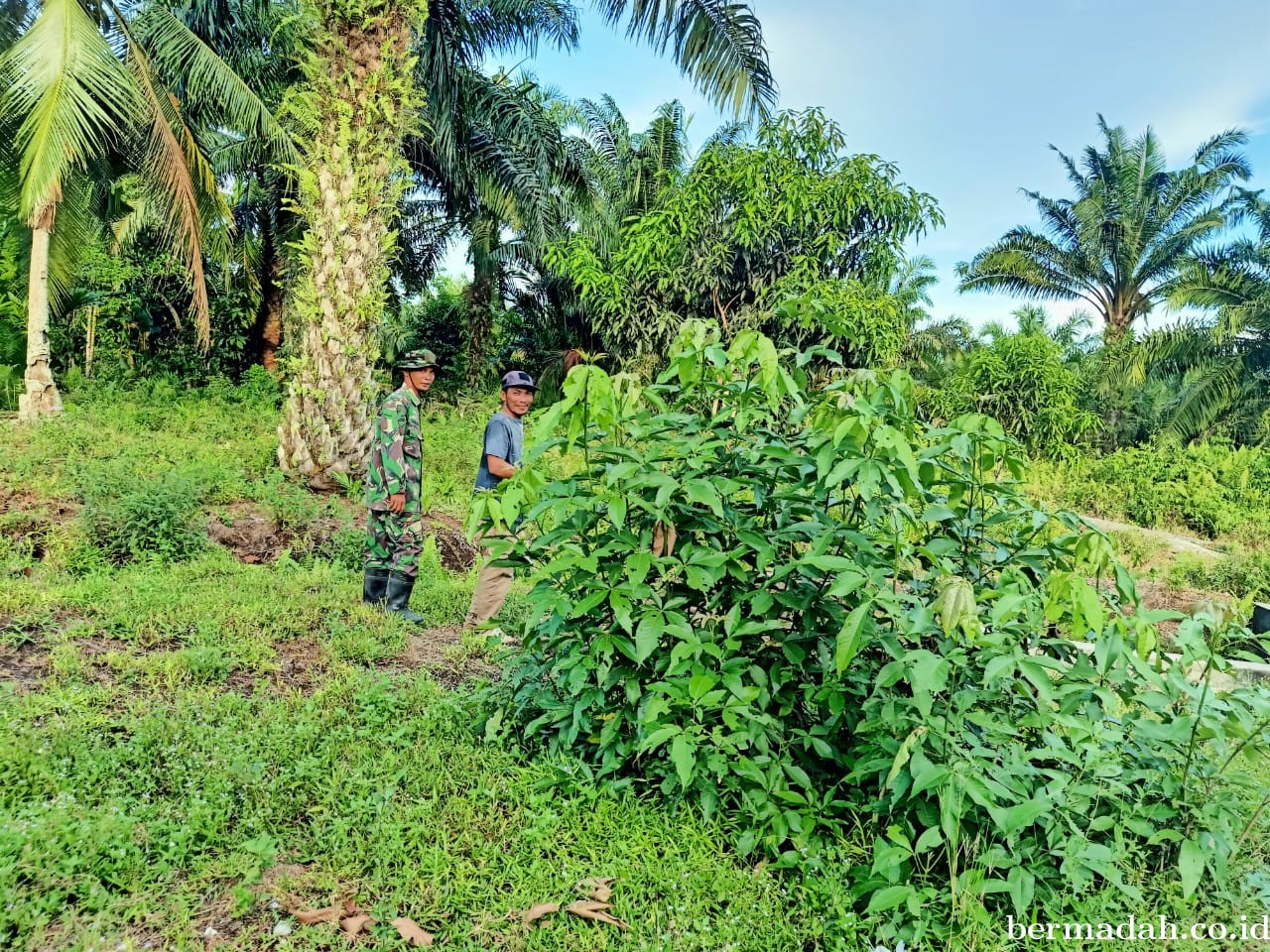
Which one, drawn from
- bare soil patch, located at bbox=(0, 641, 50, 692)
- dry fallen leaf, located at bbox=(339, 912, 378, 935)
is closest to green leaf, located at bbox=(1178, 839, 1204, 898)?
dry fallen leaf, located at bbox=(339, 912, 378, 935)

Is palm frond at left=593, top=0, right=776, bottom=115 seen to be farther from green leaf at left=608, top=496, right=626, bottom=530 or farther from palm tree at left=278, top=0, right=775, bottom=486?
green leaf at left=608, top=496, right=626, bottom=530

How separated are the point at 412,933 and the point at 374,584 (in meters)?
2.90

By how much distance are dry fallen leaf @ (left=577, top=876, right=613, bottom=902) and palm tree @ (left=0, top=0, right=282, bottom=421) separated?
315 inches

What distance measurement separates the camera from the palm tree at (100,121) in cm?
710

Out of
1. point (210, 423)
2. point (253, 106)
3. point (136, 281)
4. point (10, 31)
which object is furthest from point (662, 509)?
point (136, 281)

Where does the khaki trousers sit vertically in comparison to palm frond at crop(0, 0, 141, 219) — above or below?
below

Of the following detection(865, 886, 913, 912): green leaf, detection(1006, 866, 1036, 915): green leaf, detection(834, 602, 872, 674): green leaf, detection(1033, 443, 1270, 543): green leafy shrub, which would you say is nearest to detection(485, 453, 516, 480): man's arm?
detection(834, 602, 872, 674): green leaf

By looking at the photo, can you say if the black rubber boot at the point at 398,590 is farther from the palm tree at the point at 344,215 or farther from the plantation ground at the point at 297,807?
the palm tree at the point at 344,215

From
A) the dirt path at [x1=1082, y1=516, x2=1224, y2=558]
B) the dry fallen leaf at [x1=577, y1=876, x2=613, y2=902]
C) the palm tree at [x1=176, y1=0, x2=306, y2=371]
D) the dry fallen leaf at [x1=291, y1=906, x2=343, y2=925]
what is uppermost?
the palm tree at [x1=176, y1=0, x2=306, y2=371]

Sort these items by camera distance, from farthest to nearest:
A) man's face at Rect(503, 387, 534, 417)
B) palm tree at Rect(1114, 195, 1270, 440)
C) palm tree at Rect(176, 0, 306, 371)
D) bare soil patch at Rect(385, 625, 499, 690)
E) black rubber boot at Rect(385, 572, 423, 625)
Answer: palm tree at Rect(1114, 195, 1270, 440) < palm tree at Rect(176, 0, 306, 371) < black rubber boot at Rect(385, 572, 423, 625) < man's face at Rect(503, 387, 534, 417) < bare soil patch at Rect(385, 625, 499, 690)

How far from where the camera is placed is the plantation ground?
2.13 metres

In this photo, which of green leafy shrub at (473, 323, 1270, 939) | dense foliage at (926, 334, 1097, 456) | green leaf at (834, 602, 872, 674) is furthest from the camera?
dense foliage at (926, 334, 1097, 456)

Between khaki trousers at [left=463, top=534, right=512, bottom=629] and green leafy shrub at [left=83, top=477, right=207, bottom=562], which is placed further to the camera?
green leafy shrub at [left=83, top=477, right=207, bottom=562]

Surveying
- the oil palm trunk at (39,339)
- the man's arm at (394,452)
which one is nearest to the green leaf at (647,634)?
the man's arm at (394,452)
